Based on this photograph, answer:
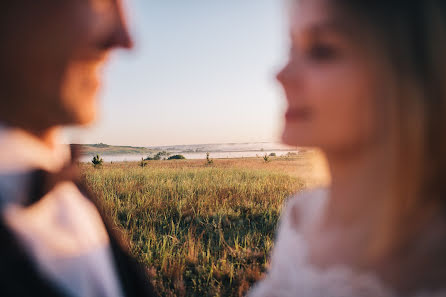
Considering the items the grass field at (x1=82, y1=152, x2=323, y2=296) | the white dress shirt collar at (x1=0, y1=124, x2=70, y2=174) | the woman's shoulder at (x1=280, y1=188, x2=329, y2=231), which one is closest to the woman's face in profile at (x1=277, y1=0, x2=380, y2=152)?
the woman's shoulder at (x1=280, y1=188, x2=329, y2=231)

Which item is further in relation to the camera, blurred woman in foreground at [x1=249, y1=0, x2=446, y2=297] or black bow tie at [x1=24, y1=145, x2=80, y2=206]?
black bow tie at [x1=24, y1=145, x2=80, y2=206]

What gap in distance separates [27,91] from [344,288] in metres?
0.72

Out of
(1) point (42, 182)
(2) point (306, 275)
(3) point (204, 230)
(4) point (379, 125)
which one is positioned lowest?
(3) point (204, 230)

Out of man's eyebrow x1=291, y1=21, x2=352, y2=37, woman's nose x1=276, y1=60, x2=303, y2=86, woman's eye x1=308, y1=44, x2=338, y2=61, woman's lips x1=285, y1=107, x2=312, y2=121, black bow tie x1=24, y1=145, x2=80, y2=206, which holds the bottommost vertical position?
black bow tie x1=24, y1=145, x2=80, y2=206

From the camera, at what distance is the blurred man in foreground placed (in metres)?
0.56

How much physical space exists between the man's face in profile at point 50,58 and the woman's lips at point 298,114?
0.44 m

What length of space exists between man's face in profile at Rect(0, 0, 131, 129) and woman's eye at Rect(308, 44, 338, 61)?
1.50ft

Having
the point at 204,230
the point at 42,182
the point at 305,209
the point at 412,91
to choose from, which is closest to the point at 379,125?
the point at 412,91

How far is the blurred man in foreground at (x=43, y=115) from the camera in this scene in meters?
0.56

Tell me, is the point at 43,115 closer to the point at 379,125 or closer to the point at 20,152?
the point at 20,152

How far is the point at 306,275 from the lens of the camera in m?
0.57

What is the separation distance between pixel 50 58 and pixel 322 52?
0.53 metres

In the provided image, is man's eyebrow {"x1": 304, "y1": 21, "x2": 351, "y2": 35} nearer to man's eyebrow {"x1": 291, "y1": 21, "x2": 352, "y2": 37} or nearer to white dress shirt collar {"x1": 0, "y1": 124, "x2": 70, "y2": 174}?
man's eyebrow {"x1": 291, "y1": 21, "x2": 352, "y2": 37}

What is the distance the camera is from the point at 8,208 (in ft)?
1.90
